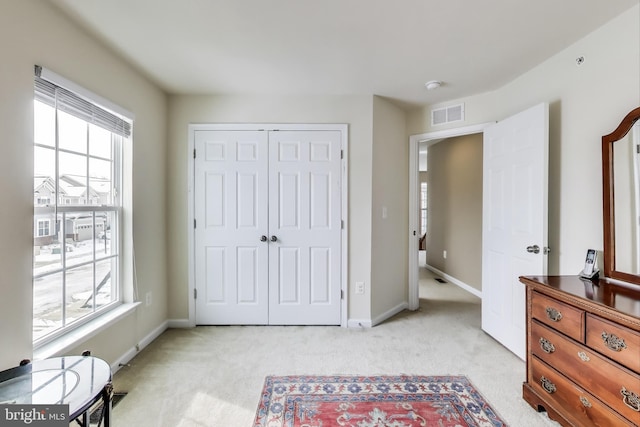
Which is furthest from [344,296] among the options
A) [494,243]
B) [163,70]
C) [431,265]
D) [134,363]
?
[431,265]

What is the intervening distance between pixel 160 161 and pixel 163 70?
0.83 m

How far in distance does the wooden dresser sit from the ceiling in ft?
5.21

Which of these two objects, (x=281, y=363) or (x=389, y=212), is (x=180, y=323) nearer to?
(x=281, y=363)

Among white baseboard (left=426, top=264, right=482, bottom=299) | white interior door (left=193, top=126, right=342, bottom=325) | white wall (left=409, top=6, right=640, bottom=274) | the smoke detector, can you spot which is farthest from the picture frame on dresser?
white baseboard (left=426, top=264, right=482, bottom=299)

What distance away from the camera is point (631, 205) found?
5.23 ft

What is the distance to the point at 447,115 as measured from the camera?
3.07 meters

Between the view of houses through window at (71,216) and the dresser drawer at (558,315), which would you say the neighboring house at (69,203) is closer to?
the view of houses through window at (71,216)

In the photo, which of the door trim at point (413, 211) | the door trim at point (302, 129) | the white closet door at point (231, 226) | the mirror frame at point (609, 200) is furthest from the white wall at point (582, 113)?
the white closet door at point (231, 226)

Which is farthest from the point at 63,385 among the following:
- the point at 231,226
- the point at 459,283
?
the point at 459,283

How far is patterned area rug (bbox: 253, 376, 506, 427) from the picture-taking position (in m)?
1.62

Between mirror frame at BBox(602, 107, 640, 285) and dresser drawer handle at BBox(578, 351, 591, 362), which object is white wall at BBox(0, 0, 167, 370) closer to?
dresser drawer handle at BBox(578, 351, 591, 362)

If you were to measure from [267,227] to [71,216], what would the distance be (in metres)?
1.52

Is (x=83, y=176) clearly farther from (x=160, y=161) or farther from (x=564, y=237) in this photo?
(x=564, y=237)

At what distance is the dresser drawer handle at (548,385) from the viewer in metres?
1.58
